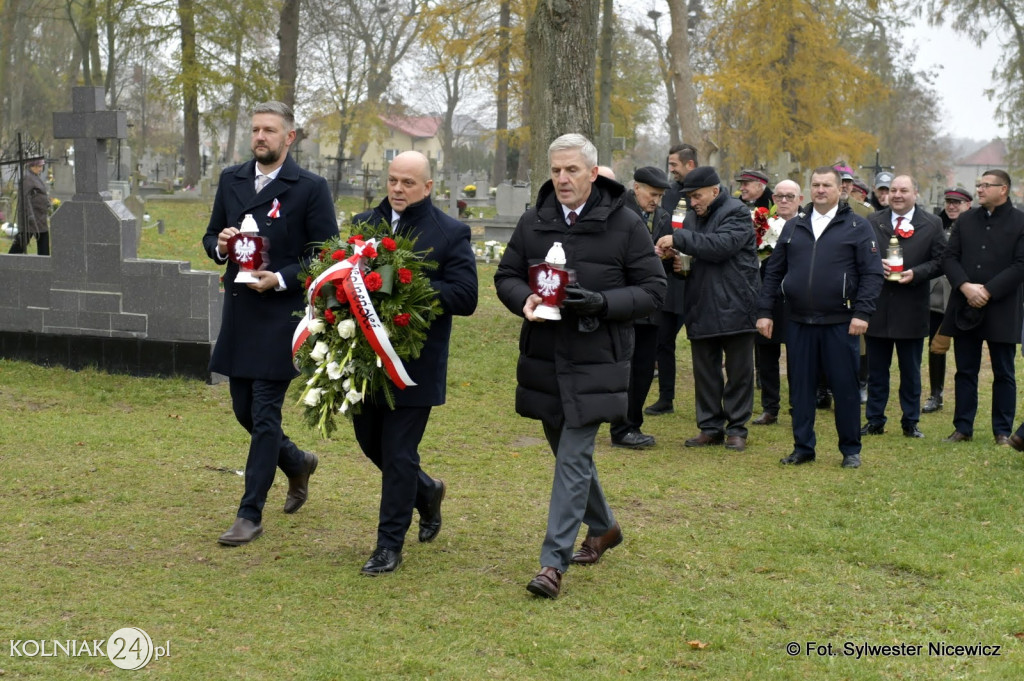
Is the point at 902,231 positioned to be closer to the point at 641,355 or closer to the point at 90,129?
the point at 641,355

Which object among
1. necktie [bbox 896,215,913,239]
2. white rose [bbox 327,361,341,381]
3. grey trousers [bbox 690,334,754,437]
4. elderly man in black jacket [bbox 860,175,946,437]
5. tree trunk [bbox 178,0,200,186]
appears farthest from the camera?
tree trunk [bbox 178,0,200,186]

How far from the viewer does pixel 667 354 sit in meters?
10.4

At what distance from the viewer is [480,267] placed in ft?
68.0

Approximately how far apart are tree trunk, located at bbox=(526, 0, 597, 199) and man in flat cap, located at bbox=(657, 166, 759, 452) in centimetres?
368

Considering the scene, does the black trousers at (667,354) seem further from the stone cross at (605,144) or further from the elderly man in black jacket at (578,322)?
the stone cross at (605,144)

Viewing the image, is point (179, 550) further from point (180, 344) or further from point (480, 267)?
point (480, 267)

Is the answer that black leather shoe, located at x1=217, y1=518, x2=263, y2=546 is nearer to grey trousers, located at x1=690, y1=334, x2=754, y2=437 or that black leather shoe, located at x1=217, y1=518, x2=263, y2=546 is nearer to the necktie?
grey trousers, located at x1=690, y1=334, x2=754, y2=437

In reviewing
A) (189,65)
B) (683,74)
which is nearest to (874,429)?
(683,74)

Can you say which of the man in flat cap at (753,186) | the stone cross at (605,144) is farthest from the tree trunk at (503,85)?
the man in flat cap at (753,186)

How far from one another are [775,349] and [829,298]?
253cm

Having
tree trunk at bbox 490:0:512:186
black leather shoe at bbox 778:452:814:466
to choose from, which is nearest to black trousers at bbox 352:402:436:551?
black leather shoe at bbox 778:452:814:466

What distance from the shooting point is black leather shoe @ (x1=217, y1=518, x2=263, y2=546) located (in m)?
5.99

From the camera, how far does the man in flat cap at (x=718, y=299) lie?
8.62m

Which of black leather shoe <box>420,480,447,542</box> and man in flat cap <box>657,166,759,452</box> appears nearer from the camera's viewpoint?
black leather shoe <box>420,480,447,542</box>
